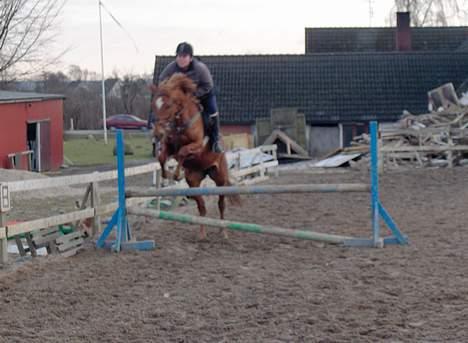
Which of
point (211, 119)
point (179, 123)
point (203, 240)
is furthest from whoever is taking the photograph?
point (203, 240)

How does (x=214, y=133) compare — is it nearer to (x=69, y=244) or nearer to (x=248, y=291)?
(x=69, y=244)

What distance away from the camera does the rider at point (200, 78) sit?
10.1 meters

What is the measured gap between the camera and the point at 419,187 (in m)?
17.7

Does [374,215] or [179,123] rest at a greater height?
[179,123]

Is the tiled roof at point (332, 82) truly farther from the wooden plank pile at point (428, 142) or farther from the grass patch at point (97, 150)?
the wooden plank pile at point (428, 142)

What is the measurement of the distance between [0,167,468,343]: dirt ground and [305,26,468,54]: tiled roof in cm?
3929

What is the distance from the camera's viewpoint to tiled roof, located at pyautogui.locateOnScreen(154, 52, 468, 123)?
123 feet

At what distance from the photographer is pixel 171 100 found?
9555 mm

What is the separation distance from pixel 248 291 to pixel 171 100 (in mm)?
2910

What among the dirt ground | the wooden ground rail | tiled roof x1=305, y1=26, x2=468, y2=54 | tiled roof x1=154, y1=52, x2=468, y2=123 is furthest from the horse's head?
tiled roof x1=305, y1=26, x2=468, y2=54

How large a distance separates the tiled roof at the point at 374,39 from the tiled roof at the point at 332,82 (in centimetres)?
961

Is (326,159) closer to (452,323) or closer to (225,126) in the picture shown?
(225,126)

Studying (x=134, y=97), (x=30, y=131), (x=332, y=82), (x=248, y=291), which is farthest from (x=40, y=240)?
(x=134, y=97)

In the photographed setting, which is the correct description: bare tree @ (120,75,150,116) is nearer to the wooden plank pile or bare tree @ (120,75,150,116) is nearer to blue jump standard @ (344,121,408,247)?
the wooden plank pile
